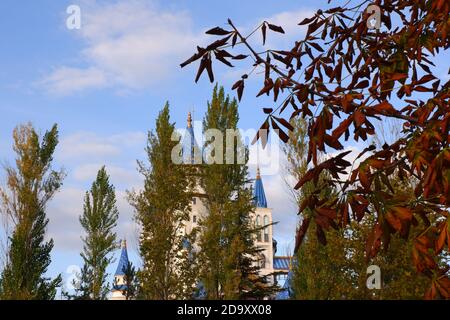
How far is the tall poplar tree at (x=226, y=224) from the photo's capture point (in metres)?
21.4

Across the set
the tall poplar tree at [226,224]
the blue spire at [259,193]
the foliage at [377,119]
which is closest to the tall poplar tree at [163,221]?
the tall poplar tree at [226,224]

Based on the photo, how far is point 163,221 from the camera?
2175cm

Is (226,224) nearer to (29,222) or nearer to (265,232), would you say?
(29,222)

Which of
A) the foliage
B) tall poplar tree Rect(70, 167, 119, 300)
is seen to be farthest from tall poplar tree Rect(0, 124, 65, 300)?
the foliage

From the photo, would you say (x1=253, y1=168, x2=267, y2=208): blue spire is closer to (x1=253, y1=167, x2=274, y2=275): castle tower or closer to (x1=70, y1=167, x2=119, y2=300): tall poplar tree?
(x1=253, y1=167, x2=274, y2=275): castle tower

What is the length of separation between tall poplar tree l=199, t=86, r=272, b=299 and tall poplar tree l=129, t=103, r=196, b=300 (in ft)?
2.78

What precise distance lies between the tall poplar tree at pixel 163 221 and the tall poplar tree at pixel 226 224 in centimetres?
85

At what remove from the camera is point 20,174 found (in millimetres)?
22031

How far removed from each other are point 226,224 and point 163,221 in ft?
8.21

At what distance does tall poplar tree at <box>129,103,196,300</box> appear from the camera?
67.9 ft

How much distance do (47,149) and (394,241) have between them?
13.6 meters

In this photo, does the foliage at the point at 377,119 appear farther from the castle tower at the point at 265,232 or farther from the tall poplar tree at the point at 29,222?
the castle tower at the point at 265,232

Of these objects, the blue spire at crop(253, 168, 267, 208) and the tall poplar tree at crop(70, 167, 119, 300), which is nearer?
the tall poplar tree at crop(70, 167, 119, 300)
